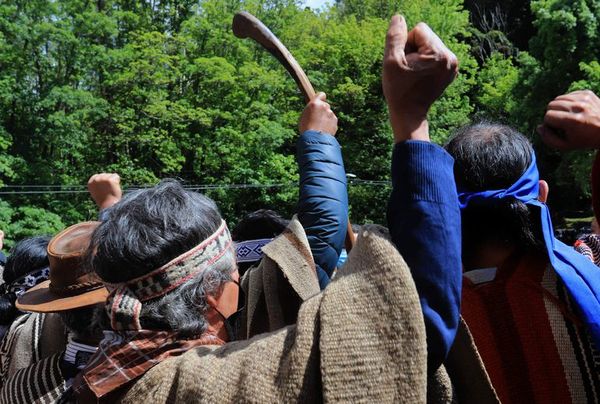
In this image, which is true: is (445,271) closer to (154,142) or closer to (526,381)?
(526,381)

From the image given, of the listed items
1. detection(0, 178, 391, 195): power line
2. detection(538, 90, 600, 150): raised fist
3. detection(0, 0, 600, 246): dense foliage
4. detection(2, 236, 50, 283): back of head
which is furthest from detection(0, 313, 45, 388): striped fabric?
A: detection(0, 0, 600, 246): dense foliage

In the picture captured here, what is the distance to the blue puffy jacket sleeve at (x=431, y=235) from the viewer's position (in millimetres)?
1086

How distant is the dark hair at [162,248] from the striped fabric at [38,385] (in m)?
0.46

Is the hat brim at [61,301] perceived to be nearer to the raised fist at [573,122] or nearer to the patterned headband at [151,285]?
the patterned headband at [151,285]

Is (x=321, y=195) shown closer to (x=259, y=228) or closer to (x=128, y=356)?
(x=128, y=356)

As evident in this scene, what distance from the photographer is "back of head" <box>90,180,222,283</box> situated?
1471 mm

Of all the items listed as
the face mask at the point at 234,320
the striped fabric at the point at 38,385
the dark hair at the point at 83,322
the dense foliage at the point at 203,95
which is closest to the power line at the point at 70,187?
the dense foliage at the point at 203,95

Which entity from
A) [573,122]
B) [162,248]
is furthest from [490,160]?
[162,248]

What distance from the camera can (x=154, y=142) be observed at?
20.4 m

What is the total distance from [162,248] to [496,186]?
2.59ft

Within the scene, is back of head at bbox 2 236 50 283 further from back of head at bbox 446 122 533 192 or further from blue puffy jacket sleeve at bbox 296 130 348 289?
back of head at bbox 446 122 533 192

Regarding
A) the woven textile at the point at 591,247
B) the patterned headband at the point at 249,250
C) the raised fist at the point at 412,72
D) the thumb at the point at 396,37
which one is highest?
the thumb at the point at 396,37

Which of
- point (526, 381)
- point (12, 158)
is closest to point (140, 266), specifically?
point (526, 381)

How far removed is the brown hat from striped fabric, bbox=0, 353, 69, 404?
0.17 metres
